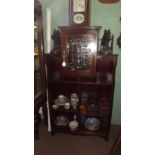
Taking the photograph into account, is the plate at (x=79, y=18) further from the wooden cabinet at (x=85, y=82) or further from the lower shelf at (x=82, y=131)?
the lower shelf at (x=82, y=131)

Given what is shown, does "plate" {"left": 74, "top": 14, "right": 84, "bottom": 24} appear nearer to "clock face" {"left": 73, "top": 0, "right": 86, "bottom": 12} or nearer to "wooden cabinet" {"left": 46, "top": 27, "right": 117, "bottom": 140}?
"clock face" {"left": 73, "top": 0, "right": 86, "bottom": 12}

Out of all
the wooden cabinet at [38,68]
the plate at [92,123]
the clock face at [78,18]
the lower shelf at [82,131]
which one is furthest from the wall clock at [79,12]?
the lower shelf at [82,131]

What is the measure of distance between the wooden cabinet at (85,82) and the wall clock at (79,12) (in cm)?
17

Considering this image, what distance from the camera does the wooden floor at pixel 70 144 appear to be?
2285mm

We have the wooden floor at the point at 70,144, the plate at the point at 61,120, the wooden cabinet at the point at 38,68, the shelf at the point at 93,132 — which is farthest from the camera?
the plate at the point at 61,120

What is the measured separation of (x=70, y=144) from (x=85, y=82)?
776 mm

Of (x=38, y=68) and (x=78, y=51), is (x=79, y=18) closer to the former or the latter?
(x=78, y=51)

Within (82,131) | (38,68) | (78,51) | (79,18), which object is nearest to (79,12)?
(79,18)

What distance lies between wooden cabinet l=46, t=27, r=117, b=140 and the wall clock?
6.8 inches
